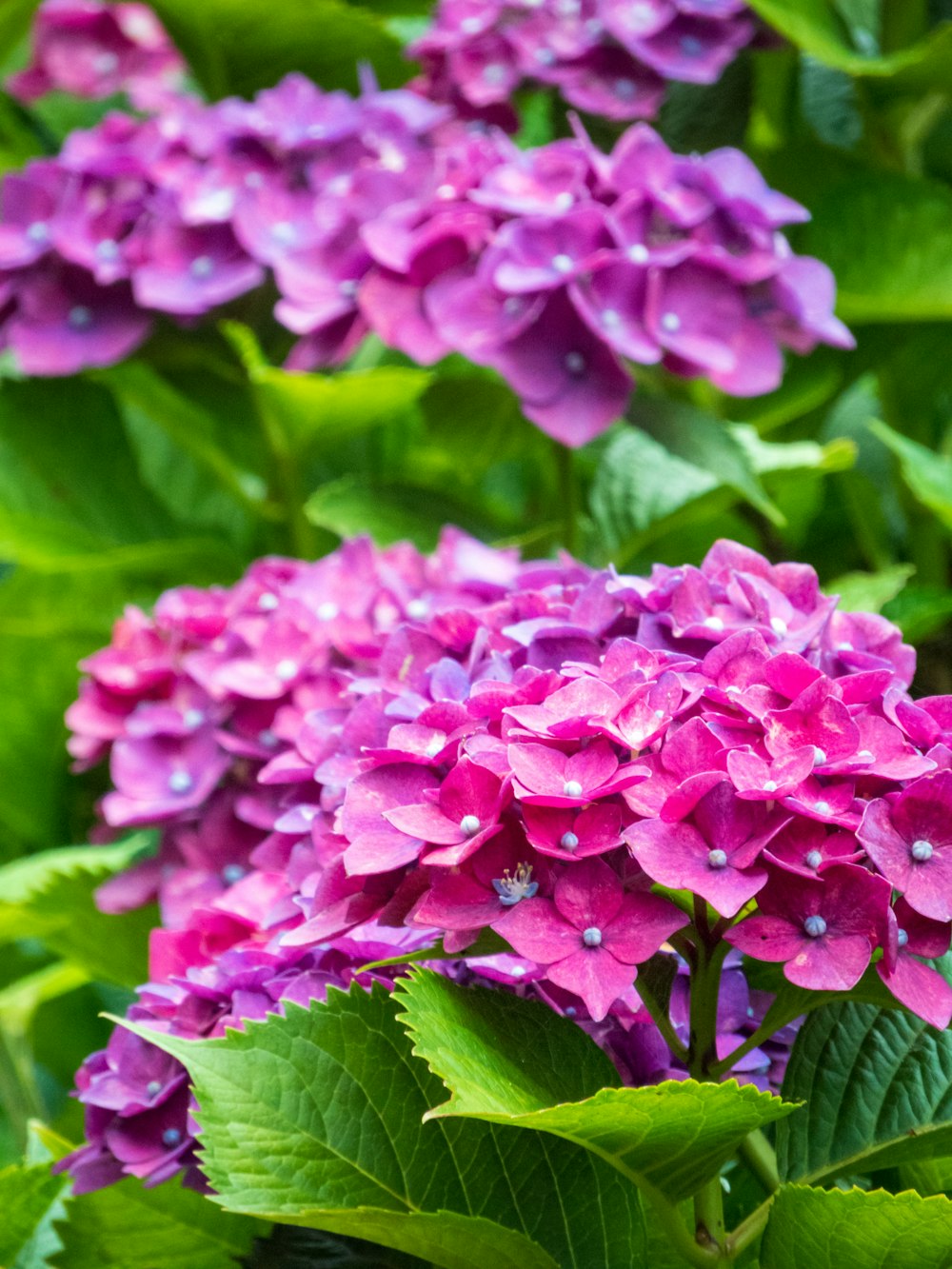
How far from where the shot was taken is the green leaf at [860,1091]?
0.51m

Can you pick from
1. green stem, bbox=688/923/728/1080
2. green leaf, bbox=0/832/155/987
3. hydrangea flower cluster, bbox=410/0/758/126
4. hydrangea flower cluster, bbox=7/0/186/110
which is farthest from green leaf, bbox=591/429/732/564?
hydrangea flower cluster, bbox=7/0/186/110

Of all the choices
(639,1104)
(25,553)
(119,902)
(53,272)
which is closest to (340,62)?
(53,272)

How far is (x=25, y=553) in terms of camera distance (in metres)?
1.03

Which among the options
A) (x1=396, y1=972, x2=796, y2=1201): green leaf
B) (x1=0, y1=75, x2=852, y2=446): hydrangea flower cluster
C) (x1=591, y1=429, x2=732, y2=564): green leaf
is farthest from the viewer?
(x1=591, y1=429, x2=732, y2=564): green leaf

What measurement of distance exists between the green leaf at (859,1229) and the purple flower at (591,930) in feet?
0.34

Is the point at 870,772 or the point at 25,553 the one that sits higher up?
the point at 870,772

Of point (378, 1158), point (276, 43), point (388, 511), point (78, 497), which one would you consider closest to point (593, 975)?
point (378, 1158)

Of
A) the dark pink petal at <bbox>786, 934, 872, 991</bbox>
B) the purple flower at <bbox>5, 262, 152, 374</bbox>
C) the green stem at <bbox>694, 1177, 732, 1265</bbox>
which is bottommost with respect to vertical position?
the green stem at <bbox>694, 1177, 732, 1265</bbox>

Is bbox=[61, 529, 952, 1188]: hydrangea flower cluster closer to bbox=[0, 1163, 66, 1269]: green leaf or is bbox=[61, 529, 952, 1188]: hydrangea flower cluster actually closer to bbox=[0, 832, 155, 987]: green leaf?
bbox=[0, 1163, 66, 1269]: green leaf

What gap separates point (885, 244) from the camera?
103 centimetres

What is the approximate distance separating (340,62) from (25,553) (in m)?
0.45

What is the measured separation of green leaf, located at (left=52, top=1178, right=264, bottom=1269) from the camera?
0.63 meters

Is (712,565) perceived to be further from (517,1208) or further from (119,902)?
(119,902)

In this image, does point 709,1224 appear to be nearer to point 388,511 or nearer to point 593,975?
point 593,975
